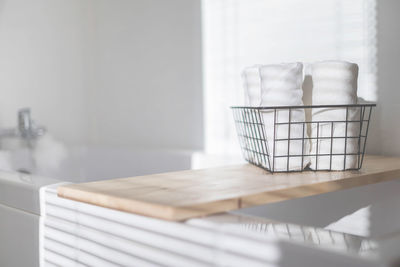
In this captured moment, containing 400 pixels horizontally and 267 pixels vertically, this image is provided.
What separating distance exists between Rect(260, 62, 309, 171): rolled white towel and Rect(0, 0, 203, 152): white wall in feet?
2.89

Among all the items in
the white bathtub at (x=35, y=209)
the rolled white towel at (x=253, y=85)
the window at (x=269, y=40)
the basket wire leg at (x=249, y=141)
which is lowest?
the white bathtub at (x=35, y=209)

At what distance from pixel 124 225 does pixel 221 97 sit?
1.07 meters

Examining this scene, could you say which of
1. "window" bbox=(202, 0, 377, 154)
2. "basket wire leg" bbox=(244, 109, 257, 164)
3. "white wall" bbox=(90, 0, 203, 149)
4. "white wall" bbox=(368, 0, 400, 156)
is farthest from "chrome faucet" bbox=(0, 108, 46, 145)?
"white wall" bbox=(368, 0, 400, 156)

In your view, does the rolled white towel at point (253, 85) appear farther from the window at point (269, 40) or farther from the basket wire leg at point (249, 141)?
the window at point (269, 40)

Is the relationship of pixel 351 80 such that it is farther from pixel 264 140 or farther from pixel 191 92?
pixel 191 92

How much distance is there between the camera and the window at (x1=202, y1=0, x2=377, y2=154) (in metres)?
1.36

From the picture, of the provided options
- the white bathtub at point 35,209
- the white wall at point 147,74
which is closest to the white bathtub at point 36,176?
the white bathtub at point 35,209

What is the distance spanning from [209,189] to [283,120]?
→ 0.28m

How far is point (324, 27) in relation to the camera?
57.7 inches

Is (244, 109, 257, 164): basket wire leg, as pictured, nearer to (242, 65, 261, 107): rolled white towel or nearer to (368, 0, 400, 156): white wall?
(242, 65, 261, 107): rolled white towel

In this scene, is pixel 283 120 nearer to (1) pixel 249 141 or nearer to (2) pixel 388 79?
(1) pixel 249 141

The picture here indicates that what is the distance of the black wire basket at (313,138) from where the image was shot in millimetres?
1057

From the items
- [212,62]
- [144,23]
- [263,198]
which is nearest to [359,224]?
[263,198]

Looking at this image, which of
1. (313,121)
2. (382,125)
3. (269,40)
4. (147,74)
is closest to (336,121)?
(313,121)
